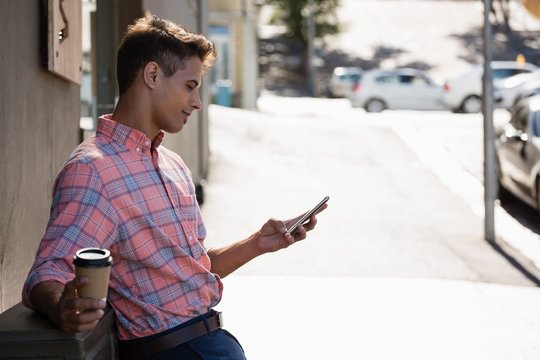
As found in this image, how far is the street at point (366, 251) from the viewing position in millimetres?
6973

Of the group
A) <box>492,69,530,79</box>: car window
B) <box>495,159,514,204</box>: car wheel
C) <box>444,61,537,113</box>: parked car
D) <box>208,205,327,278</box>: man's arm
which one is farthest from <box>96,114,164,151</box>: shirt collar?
<box>492,69,530,79</box>: car window

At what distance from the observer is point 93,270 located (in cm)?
223

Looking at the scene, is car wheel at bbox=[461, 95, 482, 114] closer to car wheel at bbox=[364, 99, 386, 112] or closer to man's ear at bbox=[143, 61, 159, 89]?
car wheel at bbox=[364, 99, 386, 112]

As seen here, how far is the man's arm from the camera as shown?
318cm

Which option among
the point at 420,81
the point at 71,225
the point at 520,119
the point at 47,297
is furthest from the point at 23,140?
the point at 420,81

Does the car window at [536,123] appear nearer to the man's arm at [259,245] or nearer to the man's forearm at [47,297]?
the man's arm at [259,245]

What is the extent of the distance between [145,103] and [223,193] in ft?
36.2

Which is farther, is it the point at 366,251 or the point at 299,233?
the point at 366,251

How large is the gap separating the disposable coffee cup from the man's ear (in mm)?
746

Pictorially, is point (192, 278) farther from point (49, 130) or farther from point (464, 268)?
point (464, 268)

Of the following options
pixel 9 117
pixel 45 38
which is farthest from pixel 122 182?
pixel 45 38

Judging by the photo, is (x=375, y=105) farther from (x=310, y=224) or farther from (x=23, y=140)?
(x=310, y=224)

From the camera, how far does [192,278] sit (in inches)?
114

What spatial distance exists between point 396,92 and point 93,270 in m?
33.6
